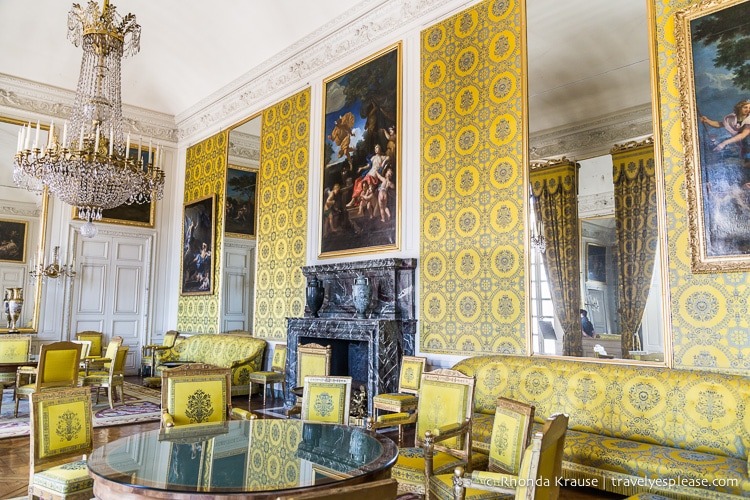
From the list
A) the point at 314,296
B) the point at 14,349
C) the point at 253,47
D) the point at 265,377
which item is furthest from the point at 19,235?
the point at 314,296

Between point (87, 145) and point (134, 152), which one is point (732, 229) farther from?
point (134, 152)

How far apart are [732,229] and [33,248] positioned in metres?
10.5

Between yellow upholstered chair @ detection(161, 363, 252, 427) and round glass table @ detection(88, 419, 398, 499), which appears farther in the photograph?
yellow upholstered chair @ detection(161, 363, 252, 427)

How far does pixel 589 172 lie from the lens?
4848 millimetres

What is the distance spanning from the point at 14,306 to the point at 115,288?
1.82 meters

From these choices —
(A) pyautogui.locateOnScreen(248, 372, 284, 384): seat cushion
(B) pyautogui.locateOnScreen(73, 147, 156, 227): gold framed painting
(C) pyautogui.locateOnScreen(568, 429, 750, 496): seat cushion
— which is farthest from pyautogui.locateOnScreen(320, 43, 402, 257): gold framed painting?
(B) pyautogui.locateOnScreen(73, 147, 156, 227): gold framed painting

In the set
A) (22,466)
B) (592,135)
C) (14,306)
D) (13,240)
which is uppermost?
(592,135)

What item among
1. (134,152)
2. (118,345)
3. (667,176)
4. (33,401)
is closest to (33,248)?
(134,152)

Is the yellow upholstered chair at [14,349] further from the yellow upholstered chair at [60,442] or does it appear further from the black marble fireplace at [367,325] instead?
the yellow upholstered chair at [60,442]

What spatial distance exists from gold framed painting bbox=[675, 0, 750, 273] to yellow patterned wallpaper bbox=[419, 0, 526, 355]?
148cm

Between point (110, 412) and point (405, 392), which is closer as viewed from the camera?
point (405, 392)

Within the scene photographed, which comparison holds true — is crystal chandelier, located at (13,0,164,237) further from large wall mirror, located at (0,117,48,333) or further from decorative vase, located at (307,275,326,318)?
large wall mirror, located at (0,117,48,333)

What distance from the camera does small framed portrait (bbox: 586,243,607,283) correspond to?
4578 millimetres

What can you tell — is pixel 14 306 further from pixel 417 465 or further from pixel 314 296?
pixel 417 465
